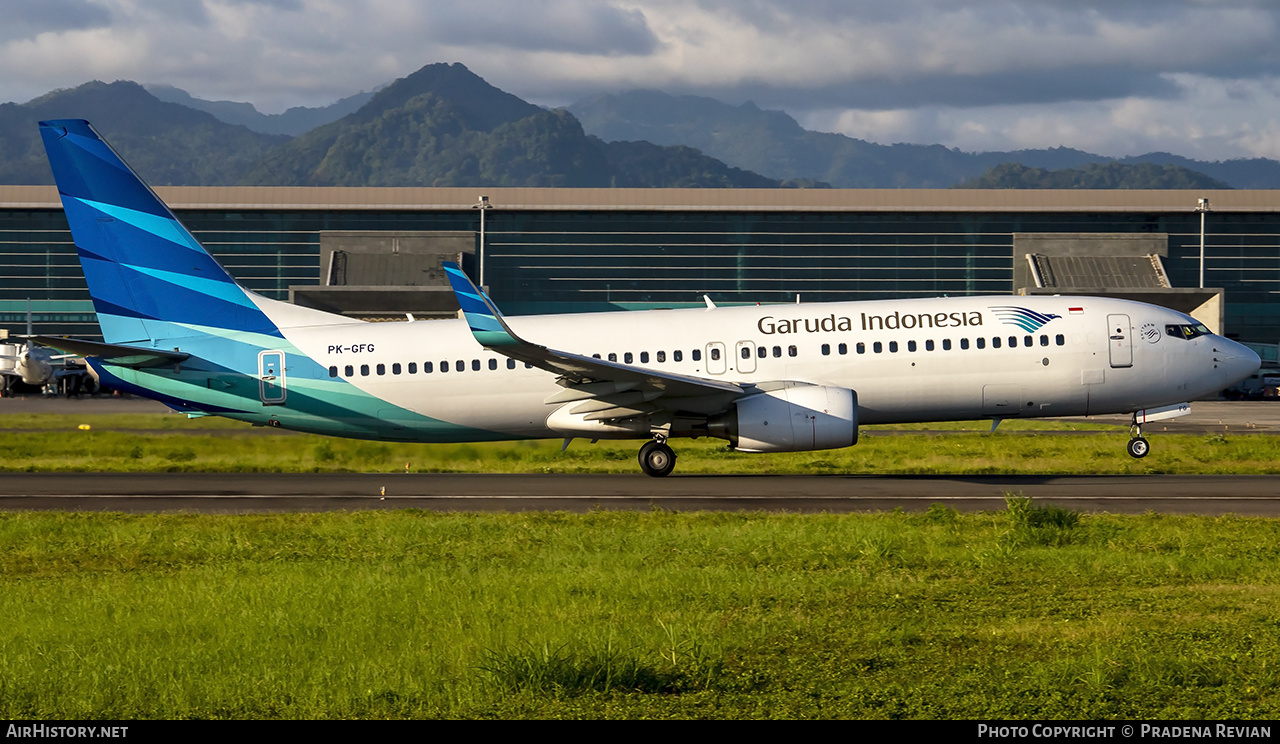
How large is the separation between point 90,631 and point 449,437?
1604cm

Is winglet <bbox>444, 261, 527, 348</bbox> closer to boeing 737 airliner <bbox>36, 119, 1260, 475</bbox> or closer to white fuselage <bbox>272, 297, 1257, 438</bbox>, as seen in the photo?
boeing 737 airliner <bbox>36, 119, 1260, 475</bbox>

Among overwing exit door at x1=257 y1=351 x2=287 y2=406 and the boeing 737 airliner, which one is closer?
the boeing 737 airliner

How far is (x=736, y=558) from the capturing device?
→ 596 inches

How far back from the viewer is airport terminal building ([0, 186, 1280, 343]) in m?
88.1

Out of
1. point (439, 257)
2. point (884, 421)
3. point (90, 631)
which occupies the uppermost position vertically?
point (439, 257)

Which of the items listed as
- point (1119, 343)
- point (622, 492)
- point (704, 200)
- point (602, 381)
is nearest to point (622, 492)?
point (622, 492)

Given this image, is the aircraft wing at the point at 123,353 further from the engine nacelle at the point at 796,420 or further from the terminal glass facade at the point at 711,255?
the terminal glass facade at the point at 711,255

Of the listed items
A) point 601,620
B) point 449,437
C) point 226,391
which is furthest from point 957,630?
point 226,391

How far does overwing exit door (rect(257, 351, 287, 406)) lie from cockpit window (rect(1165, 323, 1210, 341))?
65.9ft

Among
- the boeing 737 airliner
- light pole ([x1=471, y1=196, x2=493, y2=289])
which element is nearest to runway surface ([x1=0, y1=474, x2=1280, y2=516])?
the boeing 737 airliner

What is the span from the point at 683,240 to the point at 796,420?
66009 mm

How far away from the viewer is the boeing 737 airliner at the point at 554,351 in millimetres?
26094
